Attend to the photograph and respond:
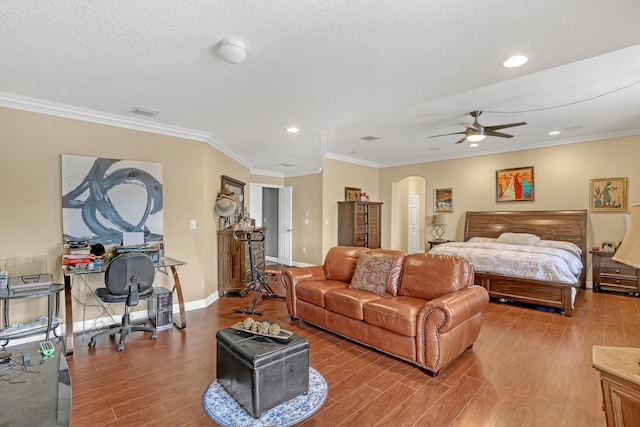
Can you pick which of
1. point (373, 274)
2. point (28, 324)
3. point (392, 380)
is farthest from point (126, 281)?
point (392, 380)

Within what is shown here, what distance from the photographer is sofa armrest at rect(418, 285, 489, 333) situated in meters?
2.43

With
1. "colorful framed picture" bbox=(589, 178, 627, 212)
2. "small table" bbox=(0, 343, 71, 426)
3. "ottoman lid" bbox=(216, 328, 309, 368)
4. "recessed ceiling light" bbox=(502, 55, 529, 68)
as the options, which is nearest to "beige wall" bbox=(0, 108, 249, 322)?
"small table" bbox=(0, 343, 71, 426)

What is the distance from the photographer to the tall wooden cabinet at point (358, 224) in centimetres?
684

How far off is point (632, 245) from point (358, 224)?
560 cm

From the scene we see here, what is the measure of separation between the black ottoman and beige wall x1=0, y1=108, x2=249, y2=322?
7.60ft

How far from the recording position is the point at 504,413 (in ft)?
6.72

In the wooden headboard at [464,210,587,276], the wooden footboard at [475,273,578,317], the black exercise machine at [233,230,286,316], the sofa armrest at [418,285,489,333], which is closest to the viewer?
the sofa armrest at [418,285,489,333]

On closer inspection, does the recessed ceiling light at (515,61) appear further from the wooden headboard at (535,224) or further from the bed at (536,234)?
the wooden headboard at (535,224)

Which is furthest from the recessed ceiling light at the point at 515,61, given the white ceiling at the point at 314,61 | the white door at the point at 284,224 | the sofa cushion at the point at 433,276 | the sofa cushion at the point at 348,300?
Result: the white door at the point at 284,224

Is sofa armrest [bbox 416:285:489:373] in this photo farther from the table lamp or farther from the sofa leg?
the table lamp

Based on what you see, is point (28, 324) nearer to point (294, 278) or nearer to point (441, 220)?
point (294, 278)

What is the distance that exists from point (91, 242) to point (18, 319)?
97 cm

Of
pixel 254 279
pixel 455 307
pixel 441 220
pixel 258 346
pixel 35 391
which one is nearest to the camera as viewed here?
pixel 35 391

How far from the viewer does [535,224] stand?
5.95 m
